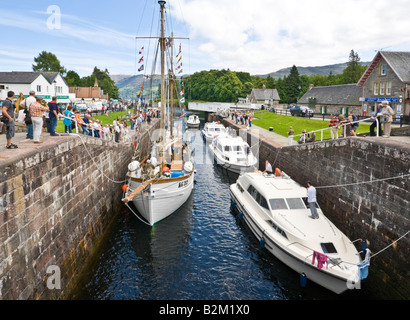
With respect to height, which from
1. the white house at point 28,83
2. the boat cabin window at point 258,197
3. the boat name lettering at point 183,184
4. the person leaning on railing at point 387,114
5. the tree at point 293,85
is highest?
the tree at point 293,85

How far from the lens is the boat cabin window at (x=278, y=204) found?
12836 mm

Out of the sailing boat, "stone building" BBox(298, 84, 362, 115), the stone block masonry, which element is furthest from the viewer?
"stone building" BBox(298, 84, 362, 115)

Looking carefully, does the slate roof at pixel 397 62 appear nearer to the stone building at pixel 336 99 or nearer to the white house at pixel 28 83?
the stone building at pixel 336 99

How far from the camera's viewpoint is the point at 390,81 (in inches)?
1388

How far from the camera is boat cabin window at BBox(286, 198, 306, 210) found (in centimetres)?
1290

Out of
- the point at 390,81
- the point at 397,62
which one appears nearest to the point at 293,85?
the point at 397,62

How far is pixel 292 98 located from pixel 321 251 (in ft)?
290

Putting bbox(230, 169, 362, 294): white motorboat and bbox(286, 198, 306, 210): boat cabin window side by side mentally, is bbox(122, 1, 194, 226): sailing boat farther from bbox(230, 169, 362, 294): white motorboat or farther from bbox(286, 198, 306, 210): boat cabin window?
bbox(286, 198, 306, 210): boat cabin window

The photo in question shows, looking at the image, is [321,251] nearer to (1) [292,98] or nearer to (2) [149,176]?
(2) [149,176]

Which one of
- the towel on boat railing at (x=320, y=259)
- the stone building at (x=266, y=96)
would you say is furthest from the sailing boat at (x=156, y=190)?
the stone building at (x=266, y=96)

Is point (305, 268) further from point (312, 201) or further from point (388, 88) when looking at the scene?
point (388, 88)

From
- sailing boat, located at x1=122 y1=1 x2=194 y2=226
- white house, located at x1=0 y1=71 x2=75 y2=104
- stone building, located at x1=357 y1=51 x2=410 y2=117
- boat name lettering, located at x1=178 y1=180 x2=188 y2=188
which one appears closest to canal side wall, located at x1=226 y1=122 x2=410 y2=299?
boat name lettering, located at x1=178 y1=180 x2=188 y2=188

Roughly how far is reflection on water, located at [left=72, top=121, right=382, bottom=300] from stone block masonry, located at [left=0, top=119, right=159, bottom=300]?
1.07 metres

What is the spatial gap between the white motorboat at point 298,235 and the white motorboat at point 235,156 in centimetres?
858
